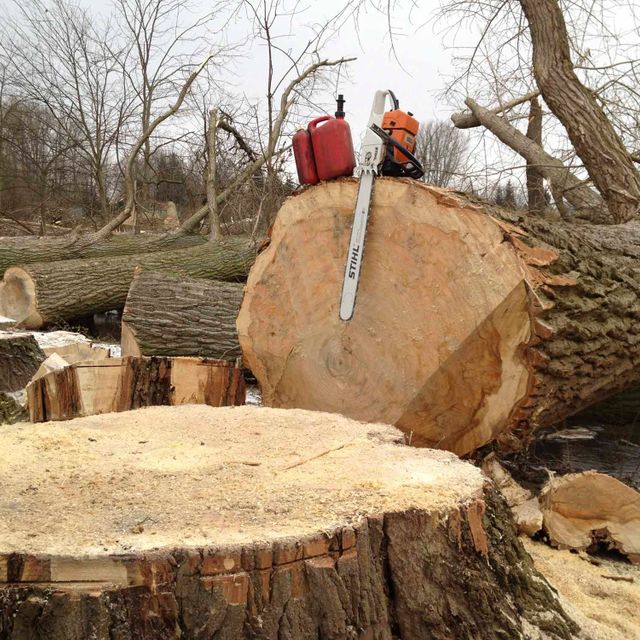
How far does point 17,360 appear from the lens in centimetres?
441

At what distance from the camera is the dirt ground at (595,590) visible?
1.86 metres

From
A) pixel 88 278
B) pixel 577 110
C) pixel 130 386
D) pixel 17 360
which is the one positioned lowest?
pixel 17 360

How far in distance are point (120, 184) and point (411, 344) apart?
13.9 metres

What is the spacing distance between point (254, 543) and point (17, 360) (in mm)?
3627

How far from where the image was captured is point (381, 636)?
144cm

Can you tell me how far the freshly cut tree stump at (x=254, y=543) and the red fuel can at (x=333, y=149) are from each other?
4.64 feet

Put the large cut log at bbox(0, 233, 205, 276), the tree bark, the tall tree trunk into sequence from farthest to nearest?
the large cut log at bbox(0, 233, 205, 276) < the tall tree trunk < the tree bark

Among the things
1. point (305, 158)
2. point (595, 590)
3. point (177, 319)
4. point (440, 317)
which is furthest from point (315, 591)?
point (177, 319)

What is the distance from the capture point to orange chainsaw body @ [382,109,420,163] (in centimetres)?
297

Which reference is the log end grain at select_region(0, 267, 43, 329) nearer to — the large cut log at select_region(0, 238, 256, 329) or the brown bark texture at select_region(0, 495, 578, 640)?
the large cut log at select_region(0, 238, 256, 329)

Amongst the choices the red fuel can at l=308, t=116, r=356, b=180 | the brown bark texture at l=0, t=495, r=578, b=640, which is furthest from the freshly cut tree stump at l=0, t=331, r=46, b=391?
the brown bark texture at l=0, t=495, r=578, b=640

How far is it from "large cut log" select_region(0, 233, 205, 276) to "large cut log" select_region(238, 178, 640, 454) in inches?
196

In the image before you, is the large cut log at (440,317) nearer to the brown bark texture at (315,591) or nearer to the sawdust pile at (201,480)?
the sawdust pile at (201,480)

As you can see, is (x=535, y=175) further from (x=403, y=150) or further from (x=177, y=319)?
(x=403, y=150)
